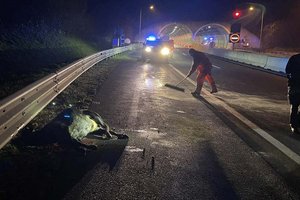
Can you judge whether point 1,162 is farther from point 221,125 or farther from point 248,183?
point 221,125

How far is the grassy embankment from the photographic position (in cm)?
1126

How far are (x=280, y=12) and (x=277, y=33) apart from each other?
851 centimetres

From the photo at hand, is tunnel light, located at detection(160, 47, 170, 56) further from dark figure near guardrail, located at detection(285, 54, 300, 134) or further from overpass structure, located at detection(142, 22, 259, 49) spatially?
overpass structure, located at detection(142, 22, 259, 49)

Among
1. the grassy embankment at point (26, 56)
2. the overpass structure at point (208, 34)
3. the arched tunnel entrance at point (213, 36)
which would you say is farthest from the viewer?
the arched tunnel entrance at point (213, 36)

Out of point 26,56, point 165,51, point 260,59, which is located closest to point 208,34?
point 260,59

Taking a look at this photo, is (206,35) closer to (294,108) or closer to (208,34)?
(208,34)

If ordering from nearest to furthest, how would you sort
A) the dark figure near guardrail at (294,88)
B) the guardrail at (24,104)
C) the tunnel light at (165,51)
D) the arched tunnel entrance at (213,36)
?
the guardrail at (24,104) < the dark figure near guardrail at (294,88) < the tunnel light at (165,51) < the arched tunnel entrance at (213,36)

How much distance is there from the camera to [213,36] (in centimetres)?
9975

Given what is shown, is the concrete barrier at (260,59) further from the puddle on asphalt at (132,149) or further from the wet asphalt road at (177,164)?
the puddle on asphalt at (132,149)

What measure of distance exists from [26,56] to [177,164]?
1516 centimetres

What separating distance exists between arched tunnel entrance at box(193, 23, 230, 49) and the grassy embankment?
4988 cm

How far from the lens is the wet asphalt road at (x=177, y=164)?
4.09 metres

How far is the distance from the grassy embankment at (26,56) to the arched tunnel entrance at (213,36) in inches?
1964

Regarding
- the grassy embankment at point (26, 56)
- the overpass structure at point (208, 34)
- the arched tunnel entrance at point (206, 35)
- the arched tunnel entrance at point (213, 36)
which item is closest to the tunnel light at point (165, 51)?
the grassy embankment at point (26, 56)
